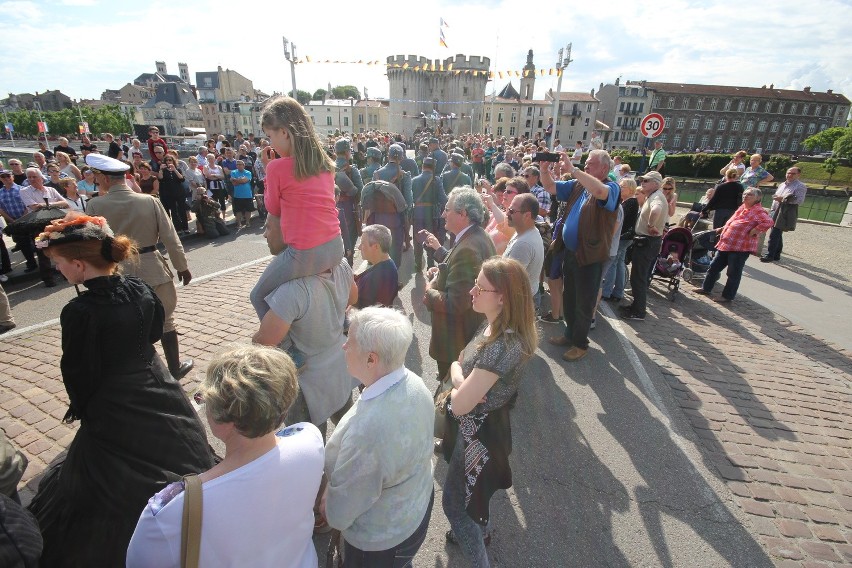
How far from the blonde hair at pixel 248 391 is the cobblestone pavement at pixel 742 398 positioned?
9.51ft

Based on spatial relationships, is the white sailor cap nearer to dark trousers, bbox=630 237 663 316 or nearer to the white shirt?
the white shirt

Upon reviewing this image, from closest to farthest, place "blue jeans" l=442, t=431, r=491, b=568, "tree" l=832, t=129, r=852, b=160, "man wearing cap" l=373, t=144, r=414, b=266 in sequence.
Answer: "blue jeans" l=442, t=431, r=491, b=568, "man wearing cap" l=373, t=144, r=414, b=266, "tree" l=832, t=129, r=852, b=160

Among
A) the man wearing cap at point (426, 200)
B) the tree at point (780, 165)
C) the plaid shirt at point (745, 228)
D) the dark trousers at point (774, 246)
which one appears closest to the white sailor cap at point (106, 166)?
the man wearing cap at point (426, 200)

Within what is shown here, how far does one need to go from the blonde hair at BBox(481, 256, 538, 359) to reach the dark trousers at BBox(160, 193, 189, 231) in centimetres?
1024

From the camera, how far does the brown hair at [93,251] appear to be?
2320 mm

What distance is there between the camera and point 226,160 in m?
11.8

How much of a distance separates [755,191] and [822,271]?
4.68 m

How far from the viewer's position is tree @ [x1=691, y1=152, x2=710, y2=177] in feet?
116

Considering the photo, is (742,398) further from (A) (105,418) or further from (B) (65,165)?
(B) (65,165)

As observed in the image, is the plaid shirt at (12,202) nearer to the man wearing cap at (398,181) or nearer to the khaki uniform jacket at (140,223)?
the khaki uniform jacket at (140,223)

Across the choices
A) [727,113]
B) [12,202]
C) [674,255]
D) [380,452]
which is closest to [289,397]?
[380,452]

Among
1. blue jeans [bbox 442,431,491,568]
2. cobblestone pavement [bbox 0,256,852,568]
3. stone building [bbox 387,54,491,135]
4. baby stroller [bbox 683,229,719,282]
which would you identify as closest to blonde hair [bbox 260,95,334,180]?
blue jeans [bbox 442,431,491,568]

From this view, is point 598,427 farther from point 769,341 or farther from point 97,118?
point 97,118

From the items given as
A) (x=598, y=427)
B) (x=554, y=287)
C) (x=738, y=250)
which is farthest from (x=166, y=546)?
(x=738, y=250)
